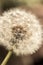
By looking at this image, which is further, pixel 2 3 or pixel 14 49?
pixel 2 3

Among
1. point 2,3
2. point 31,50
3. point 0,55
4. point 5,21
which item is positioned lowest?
point 2,3

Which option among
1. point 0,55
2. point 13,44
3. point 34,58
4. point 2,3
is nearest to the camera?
point 13,44

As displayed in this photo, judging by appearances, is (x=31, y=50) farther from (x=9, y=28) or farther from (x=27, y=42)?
(x=9, y=28)

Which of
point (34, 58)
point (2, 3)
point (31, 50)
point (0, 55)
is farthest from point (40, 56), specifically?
point (2, 3)

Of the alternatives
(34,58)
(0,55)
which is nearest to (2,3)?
(34,58)

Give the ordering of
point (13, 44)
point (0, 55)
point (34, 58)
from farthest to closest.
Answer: point (34, 58)
point (0, 55)
point (13, 44)

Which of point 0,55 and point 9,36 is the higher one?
point 9,36
